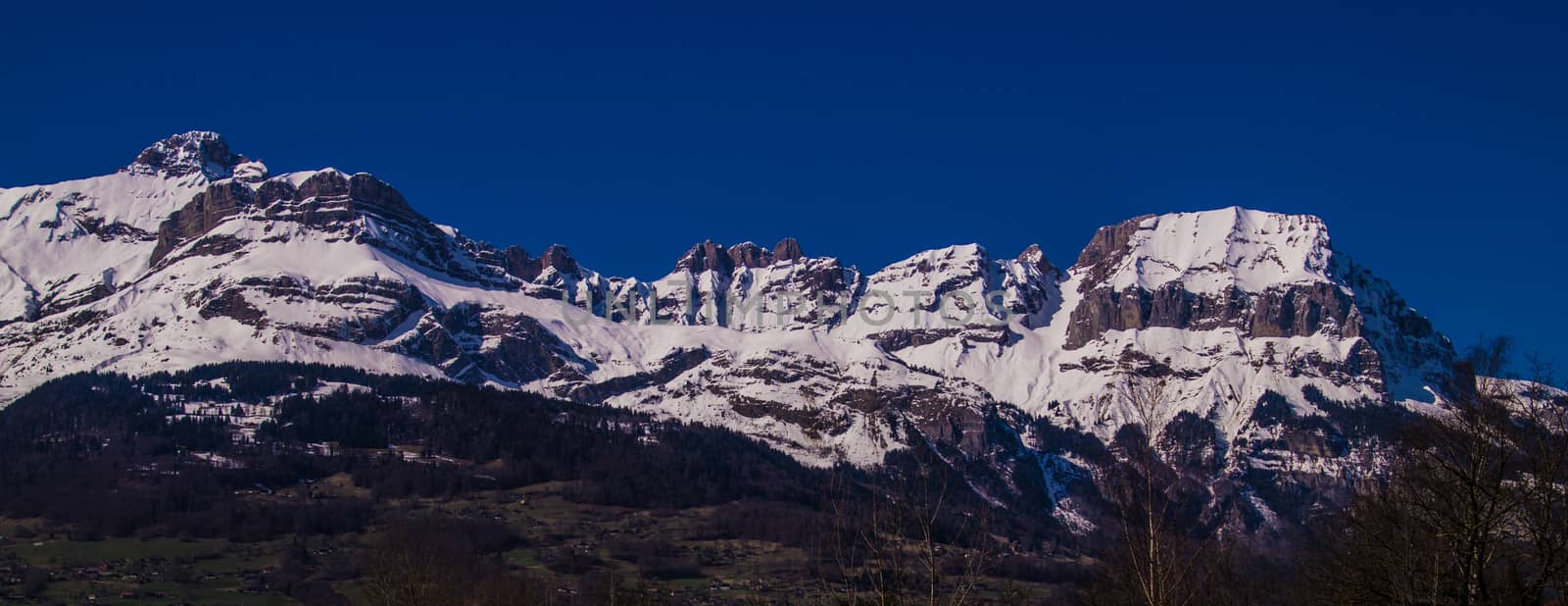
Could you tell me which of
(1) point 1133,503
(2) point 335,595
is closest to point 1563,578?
(1) point 1133,503

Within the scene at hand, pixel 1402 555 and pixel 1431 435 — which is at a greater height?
pixel 1431 435

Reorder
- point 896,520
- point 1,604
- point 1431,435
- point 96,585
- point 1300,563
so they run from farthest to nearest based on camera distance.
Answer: point 96,585
point 1,604
point 1300,563
point 1431,435
point 896,520

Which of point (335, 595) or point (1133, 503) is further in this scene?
point (335, 595)

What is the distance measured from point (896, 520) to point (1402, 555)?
14.4m

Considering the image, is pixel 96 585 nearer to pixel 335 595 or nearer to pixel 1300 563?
pixel 335 595

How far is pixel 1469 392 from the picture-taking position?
119ft

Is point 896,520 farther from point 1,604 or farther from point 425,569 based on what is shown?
point 1,604

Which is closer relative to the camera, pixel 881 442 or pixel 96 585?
pixel 881 442

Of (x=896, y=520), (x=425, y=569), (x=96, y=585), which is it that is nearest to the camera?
(x=896, y=520)

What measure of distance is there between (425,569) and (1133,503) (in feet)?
184

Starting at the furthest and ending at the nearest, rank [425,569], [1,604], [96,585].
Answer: [96,585] < [1,604] < [425,569]

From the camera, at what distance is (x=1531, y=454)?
3597 centimetres

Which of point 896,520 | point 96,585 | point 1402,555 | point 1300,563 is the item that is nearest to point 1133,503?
point 896,520

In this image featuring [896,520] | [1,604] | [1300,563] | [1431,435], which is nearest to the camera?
[896,520]
